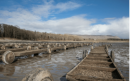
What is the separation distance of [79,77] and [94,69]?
1.70 meters

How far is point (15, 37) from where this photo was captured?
38594 millimetres

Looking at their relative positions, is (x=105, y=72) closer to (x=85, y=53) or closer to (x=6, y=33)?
(x=85, y=53)

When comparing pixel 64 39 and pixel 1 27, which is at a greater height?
pixel 1 27

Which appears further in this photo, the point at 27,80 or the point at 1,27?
the point at 1,27

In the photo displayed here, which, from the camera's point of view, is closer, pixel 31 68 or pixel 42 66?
pixel 31 68

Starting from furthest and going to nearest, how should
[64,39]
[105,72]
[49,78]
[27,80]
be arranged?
[64,39] → [105,72] → [49,78] → [27,80]

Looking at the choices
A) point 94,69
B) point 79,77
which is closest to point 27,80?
point 79,77

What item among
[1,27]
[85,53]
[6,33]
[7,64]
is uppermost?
[1,27]

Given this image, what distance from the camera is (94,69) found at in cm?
495

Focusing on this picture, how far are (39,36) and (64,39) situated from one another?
14896 mm

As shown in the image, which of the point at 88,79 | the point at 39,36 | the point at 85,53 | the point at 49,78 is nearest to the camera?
the point at 49,78

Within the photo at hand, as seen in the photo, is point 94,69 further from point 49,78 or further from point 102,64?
point 49,78

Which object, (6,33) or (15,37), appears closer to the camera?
(6,33)

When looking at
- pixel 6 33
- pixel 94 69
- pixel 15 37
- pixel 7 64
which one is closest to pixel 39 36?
pixel 15 37
